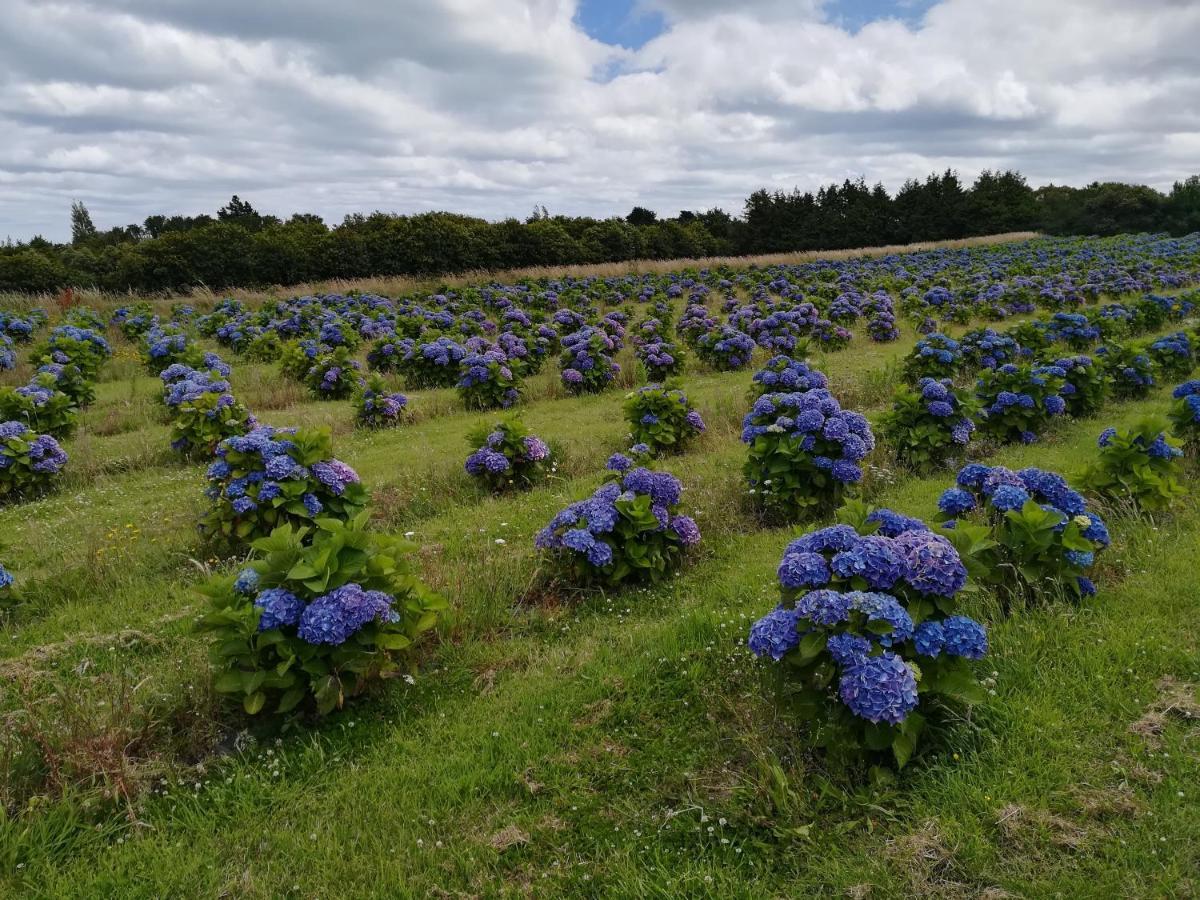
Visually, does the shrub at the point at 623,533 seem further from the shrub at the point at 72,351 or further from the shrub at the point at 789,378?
the shrub at the point at 72,351

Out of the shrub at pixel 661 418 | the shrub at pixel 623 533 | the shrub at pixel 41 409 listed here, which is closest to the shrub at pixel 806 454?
the shrub at pixel 623 533

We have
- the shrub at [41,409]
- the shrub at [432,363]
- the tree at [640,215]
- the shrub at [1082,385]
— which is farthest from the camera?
the tree at [640,215]

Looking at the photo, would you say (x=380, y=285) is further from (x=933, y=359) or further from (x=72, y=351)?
(x=933, y=359)

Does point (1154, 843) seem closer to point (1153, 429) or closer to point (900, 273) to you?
point (1153, 429)

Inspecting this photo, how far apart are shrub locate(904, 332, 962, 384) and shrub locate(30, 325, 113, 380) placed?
14.9 metres

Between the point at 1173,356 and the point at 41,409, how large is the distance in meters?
17.0

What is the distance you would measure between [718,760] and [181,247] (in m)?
36.9

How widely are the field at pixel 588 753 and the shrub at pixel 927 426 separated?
4.53ft

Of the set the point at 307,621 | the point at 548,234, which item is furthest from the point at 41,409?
the point at 548,234

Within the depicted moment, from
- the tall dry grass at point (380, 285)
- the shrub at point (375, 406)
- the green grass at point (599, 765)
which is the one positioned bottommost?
the green grass at point (599, 765)

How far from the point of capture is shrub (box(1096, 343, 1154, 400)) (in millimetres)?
10484

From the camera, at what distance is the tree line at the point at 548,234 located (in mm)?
33125

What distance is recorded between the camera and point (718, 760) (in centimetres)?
367

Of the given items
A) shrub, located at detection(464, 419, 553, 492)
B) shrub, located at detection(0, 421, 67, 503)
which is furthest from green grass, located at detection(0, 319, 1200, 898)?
shrub, located at detection(0, 421, 67, 503)
